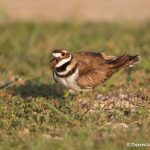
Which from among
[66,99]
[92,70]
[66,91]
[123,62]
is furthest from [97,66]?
[66,91]

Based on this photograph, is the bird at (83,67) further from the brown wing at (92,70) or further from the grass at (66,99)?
the grass at (66,99)

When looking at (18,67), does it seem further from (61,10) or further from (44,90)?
(61,10)

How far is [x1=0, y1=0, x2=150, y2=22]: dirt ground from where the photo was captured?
45.1 feet

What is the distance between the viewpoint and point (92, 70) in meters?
7.21

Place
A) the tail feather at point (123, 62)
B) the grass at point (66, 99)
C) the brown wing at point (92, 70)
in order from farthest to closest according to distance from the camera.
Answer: the tail feather at point (123, 62), the brown wing at point (92, 70), the grass at point (66, 99)

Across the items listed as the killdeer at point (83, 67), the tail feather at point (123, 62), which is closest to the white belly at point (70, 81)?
the killdeer at point (83, 67)

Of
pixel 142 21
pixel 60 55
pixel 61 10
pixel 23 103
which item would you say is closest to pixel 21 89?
pixel 23 103

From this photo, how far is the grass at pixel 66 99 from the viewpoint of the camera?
6156 mm

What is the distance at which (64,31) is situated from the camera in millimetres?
11930

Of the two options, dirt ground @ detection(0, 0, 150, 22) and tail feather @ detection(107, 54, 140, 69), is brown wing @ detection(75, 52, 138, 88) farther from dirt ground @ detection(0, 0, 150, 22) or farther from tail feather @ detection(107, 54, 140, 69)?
dirt ground @ detection(0, 0, 150, 22)

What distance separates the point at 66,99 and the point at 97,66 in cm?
57

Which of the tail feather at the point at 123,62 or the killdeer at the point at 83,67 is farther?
the tail feather at the point at 123,62

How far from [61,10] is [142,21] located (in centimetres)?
278

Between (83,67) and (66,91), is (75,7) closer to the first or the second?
(66,91)
